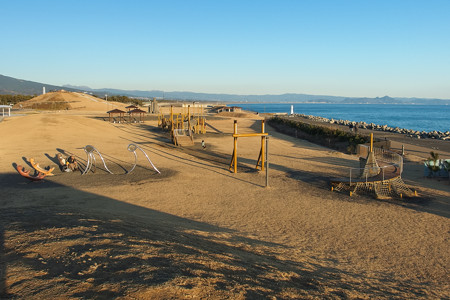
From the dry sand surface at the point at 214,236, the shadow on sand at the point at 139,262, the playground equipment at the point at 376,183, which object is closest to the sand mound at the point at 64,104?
the dry sand surface at the point at 214,236

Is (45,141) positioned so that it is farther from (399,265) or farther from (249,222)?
(399,265)

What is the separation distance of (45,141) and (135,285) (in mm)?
21108

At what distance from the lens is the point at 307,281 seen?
5.66m

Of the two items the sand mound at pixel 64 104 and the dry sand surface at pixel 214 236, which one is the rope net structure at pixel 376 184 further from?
the sand mound at pixel 64 104

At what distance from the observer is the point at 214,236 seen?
7.98 m

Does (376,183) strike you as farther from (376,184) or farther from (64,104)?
(64,104)

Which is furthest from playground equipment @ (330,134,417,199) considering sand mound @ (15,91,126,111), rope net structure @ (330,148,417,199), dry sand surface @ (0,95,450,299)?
sand mound @ (15,91,126,111)

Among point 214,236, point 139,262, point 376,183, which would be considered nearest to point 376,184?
point 376,183

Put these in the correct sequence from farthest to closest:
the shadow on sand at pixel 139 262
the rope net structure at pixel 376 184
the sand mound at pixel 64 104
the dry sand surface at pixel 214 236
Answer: the sand mound at pixel 64 104
the rope net structure at pixel 376 184
the dry sand surface at pixel 214 236
the shadow on sand at pixel 139 262

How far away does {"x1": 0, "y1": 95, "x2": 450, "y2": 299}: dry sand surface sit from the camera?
4.91m

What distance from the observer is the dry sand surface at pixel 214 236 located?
4914mm

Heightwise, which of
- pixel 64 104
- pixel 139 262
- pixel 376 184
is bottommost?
pixel 376 184

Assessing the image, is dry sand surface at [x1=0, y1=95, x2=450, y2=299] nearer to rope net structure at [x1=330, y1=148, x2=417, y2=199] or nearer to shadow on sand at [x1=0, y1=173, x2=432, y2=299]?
shadow on sand at [x1=0, y1=173, x2=432, y2=299]

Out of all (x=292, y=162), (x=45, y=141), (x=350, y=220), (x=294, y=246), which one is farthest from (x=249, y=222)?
(x=45, y=141)
